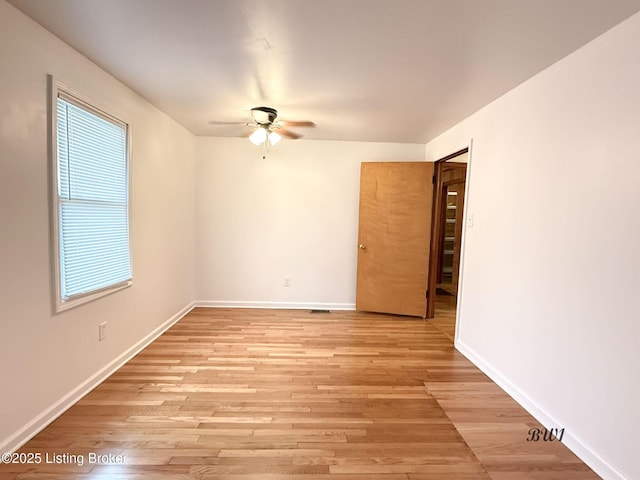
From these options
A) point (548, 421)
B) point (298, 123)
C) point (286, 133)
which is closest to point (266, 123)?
point (298, 123)

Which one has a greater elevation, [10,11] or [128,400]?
[10,11]

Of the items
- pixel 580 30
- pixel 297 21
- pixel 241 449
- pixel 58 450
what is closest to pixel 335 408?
pixel 241 449

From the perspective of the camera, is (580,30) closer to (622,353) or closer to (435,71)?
(435,71)

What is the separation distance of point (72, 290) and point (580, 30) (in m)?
3.31

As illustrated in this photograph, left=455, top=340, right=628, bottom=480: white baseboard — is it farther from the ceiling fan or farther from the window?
the window

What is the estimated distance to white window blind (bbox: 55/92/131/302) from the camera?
6.07ft

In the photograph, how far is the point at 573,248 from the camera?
1.74 m

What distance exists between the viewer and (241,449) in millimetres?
1637

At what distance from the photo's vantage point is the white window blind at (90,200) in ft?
6.07

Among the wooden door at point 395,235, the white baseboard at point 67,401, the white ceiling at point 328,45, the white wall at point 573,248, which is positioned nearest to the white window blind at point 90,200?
the white ceiling at point 328,45

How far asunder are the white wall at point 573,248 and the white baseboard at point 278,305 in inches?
77.6

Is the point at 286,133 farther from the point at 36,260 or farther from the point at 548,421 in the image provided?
the point at 548,421

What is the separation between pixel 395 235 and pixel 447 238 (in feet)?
8.18

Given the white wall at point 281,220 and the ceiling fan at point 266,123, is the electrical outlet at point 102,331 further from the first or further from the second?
the ceiling fan at point 266,123
